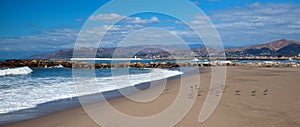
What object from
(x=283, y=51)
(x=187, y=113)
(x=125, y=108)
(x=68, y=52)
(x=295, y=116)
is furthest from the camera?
(x=283, y=51)

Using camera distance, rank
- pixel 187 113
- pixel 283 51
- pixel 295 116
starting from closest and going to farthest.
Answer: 1. pixel 295 116
2. pixel 187 113
3. pixel 283 51

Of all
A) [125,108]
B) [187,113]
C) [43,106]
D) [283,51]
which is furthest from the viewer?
[283,51]

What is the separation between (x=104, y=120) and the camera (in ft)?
23.4

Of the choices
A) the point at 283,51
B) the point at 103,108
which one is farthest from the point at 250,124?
the point at 283,51

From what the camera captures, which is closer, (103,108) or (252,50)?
(103,108)

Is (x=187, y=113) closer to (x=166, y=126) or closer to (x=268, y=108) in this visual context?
(x=166, y=126)

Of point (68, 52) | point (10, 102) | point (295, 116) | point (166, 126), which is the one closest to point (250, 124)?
Result: point (295, 116)

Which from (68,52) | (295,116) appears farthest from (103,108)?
(68,52)

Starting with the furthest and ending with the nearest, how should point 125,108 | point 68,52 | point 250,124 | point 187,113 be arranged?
point 68,52 < point 125,108 < point 187,113 < point 250,124

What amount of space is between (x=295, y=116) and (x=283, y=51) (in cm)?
19310

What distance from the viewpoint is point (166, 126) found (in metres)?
6.51

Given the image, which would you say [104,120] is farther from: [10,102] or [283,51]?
[283,51]

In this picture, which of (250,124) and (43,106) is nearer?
(250,124)

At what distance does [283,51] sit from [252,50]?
19.9 m
